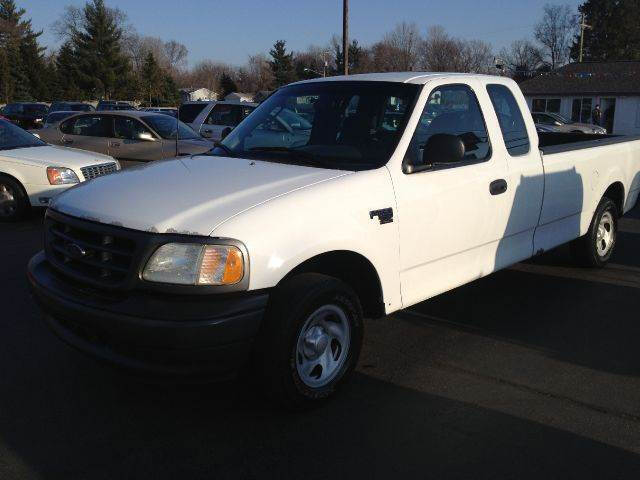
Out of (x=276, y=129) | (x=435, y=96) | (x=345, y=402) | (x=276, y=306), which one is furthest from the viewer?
(x=276, y=129)

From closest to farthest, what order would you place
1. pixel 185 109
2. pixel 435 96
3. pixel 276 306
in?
pixel 276 306, pixel 435 96, pixel 185 109

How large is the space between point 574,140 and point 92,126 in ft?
29.2

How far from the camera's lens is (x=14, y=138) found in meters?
9.91

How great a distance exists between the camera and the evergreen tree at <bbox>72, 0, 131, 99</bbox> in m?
68.8

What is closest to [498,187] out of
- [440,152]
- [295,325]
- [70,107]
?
[440,152]

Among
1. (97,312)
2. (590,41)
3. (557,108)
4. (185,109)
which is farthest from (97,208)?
(590,41)

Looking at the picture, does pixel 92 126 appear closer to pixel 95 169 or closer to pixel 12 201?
pixel 95 169

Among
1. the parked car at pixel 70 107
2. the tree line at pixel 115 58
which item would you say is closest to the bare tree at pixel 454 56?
the tree line at pixel 115 58

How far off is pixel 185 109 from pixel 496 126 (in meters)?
12.4

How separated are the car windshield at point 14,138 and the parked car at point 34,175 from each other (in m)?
0.19

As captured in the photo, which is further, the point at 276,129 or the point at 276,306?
the point at 276,129

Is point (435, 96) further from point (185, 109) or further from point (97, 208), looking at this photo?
point (185, 109)

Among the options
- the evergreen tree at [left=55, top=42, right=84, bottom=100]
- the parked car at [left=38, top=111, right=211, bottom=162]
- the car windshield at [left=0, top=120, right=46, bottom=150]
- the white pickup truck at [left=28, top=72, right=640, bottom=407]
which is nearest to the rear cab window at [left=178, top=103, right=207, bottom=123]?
the parked car at [left=38, top=111, right=211, bottom=162]

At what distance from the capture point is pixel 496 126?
490 centimetres
